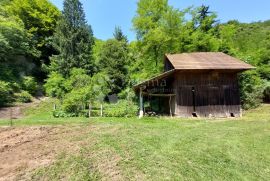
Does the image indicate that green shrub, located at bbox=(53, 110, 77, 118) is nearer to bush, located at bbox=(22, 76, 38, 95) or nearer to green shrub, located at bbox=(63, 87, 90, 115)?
green shrub, located at bbox=(63, 87, 90, 115)

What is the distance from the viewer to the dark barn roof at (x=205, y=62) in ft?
72.6

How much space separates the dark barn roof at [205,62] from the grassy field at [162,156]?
853cm

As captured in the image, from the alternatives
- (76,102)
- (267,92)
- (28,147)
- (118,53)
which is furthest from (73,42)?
(28,147)

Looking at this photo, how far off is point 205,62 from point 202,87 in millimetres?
1998

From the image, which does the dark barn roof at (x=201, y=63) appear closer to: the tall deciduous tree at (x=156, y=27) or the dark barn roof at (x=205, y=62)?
the dark barn roof at (x=205, y=62)

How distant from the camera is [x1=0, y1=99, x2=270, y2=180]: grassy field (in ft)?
29.2

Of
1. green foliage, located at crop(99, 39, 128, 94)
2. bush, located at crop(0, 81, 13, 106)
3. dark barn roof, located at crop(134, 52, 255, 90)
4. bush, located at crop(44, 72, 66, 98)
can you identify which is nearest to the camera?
dark barn roof, located at crop(134, 52, 255, 90)

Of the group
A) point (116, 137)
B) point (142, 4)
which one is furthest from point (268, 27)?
point (116, 137)

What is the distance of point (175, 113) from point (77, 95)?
7598mm

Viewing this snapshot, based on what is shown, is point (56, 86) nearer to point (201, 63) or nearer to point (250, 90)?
point (201, 63)

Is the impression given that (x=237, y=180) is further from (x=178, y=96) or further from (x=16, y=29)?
(x=16, y=29)

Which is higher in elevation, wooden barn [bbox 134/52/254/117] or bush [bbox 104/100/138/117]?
wooden barn [bbox 134/52/254/117]

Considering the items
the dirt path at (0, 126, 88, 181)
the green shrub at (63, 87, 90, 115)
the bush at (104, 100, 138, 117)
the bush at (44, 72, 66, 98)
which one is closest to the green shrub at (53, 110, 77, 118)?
the green shrub at (63, 87, 90, 115)

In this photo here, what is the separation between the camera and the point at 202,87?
23.2 metres
